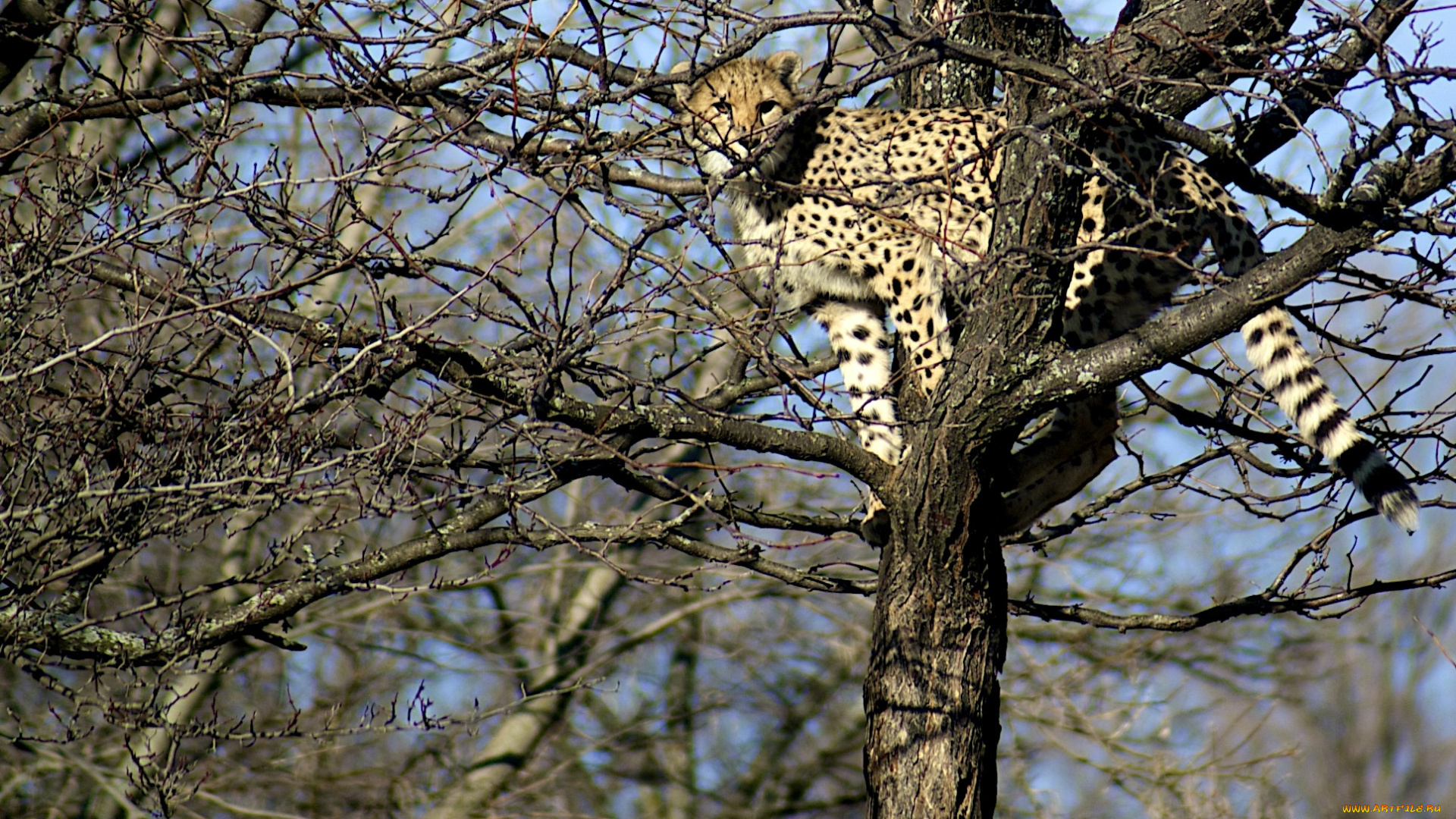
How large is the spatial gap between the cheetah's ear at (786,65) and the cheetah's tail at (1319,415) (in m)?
2.30

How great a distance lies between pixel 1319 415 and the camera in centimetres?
448

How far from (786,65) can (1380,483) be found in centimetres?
309

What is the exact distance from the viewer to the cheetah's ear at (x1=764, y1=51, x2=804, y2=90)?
6.05m

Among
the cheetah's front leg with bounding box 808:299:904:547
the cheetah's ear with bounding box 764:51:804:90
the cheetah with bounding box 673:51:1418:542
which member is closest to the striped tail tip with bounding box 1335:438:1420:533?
the cheetah with bounding box 673:51:1418:542

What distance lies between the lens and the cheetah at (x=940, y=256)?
16.1ft

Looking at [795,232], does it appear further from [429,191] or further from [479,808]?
[479,808]

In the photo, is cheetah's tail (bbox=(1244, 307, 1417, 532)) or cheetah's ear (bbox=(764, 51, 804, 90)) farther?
cheetah's ear (bbox=(764, 51, 804, 90))

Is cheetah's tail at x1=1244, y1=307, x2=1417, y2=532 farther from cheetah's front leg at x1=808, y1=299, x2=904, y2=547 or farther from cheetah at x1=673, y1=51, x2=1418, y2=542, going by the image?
cheetah's front leg at x1=808, y1=299, x2=904, y2=547

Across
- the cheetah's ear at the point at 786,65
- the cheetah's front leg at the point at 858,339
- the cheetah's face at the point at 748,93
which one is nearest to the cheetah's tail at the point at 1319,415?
the cheetah's front leg at the point at 858,339

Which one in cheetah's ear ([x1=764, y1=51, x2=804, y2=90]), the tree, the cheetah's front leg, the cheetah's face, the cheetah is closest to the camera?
the tree

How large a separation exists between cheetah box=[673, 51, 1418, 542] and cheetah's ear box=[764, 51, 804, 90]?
146 mm

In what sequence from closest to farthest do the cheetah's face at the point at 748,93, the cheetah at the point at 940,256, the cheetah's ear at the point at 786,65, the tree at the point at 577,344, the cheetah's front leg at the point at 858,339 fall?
the tree at the point at 577,344 < the cheetah at the point at 940,256 < the cheetah's front leg at the point at 858,339 < the cheetah's face at the point at 748,93 < the cheetah's ear at the point at 786,65

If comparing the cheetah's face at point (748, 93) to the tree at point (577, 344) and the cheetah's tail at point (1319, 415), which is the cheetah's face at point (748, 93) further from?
the cheetah's tail at point (1319, 415)

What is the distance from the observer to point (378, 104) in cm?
384
